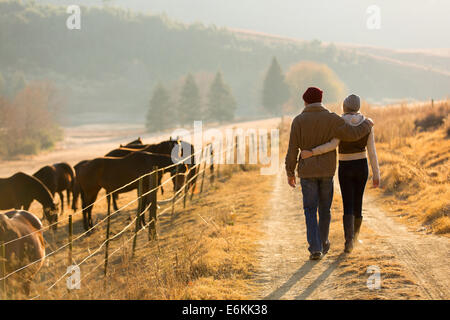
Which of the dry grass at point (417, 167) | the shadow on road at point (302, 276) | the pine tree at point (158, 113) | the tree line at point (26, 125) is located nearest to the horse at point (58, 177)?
the dry grass at point (417, 167)

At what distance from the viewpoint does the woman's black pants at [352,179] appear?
6.51 metres

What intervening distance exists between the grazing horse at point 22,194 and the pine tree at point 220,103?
68.6 m

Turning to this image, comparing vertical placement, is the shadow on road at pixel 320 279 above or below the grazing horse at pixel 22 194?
above

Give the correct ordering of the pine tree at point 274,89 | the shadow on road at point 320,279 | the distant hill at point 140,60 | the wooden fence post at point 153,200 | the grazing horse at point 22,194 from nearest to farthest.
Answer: the shadow on road at point 320,279
the wooden fence post at point 153,200
the grazing horse at point 22,194
the pine tree at point 274,89
the distant hill at point 140,60

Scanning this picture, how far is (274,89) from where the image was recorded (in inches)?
3401

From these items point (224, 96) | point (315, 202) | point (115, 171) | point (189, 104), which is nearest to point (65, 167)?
point (115, 171)

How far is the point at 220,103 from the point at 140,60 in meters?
69.7

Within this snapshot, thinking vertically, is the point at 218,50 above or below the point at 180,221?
above

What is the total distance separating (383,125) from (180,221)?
1400cm

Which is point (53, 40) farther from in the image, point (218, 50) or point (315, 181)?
point (315, 181)

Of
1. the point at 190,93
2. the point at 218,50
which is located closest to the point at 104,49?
the point at 218,50

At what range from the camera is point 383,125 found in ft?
75.1

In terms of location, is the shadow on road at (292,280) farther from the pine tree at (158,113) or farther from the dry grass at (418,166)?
the pine tree at (158,113)

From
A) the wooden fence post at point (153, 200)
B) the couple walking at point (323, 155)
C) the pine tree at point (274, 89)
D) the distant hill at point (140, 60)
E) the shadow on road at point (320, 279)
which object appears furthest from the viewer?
the distant hill at point (140, 60)
